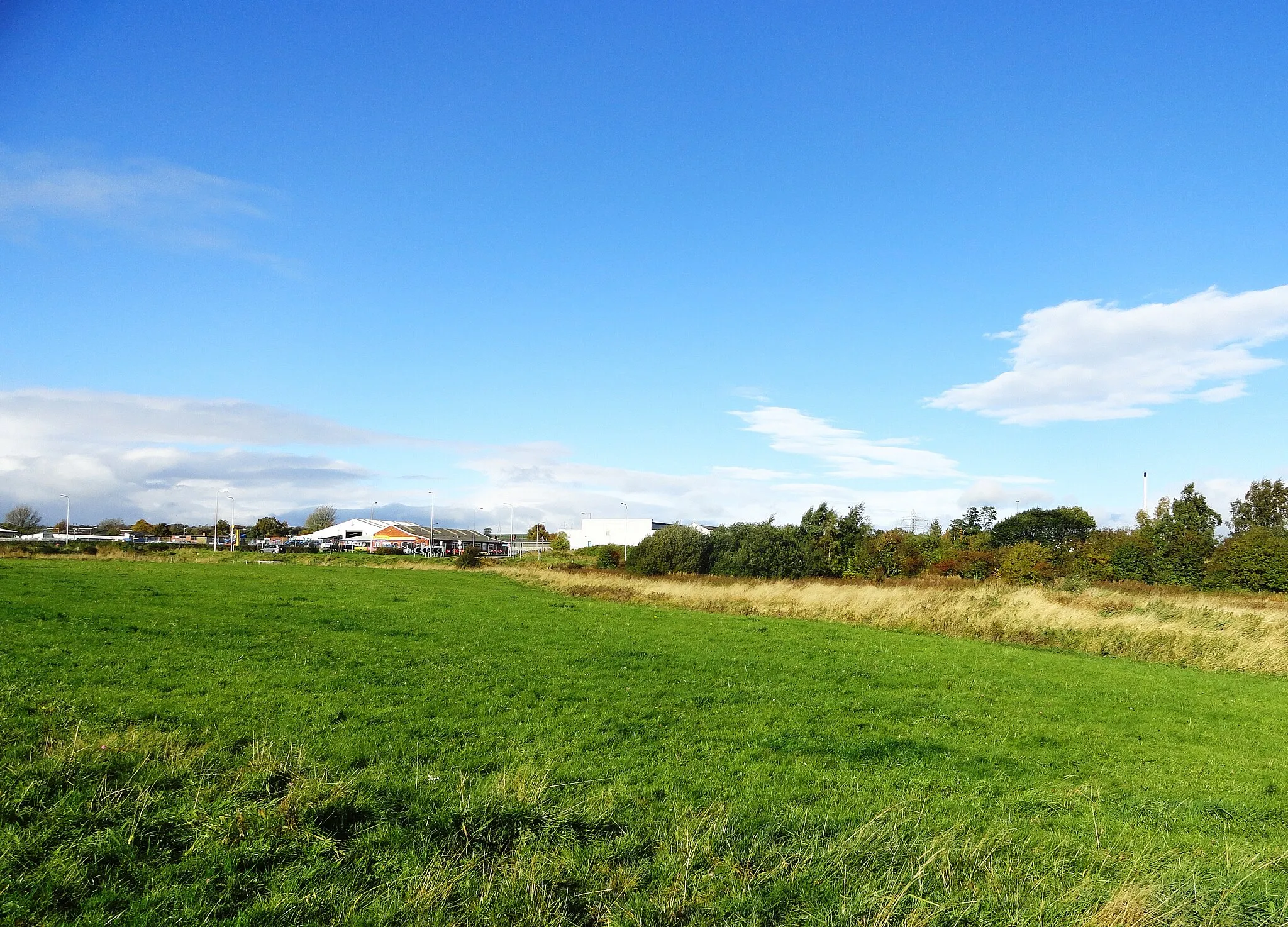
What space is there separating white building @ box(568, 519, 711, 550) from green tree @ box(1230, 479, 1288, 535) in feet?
288

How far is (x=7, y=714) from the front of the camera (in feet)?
29.0

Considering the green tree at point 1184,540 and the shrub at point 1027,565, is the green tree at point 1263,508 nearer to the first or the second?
the green tree at point 1184,540

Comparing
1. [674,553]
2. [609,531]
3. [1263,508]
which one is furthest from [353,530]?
[1263,508]

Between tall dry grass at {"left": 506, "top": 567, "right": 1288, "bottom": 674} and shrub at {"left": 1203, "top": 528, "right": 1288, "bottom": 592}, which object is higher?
shrub at {"left": 1203, "top": 528, "right": 1288, "bottom": 592}

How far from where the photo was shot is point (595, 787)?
8109 mm

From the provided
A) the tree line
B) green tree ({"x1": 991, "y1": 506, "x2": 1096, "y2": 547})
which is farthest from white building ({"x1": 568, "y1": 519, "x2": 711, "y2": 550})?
the tree line

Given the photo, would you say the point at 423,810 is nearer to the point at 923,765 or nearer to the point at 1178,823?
the point at 923,765

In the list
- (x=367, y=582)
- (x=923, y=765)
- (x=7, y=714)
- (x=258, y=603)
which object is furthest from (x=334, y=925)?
(x=367, y=582)

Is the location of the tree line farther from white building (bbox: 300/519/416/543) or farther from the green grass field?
white building (bbox: 300/519/416/543)

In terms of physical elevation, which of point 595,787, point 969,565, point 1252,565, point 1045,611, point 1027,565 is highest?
point 1252,565

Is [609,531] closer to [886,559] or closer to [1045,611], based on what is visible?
[886,559]

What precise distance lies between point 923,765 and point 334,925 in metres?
8.02

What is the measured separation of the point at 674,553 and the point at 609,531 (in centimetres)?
9245

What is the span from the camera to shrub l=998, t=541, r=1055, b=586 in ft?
178
